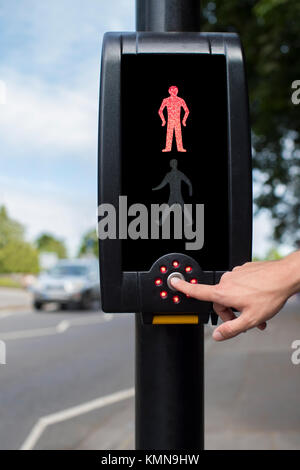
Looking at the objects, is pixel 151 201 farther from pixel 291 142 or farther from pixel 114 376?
pixel 291 142

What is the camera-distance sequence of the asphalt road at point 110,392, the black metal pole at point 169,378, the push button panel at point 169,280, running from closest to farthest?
the push button panel at point 169,280
the black metal pole at point 169,378
the asphalt road at point 110,392

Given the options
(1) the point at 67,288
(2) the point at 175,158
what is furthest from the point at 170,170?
(1) the point at 67,288

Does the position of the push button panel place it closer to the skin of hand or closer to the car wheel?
the skin of hand

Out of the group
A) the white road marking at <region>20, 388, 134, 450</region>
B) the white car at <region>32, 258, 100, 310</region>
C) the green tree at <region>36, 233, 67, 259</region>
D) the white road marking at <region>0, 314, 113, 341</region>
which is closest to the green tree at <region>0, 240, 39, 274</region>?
the white car at <region>32, 258, 100, 310</region>

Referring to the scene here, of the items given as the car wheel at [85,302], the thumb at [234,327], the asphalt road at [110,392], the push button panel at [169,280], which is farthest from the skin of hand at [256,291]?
the car wheel at [85,302]

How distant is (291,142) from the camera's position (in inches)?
600

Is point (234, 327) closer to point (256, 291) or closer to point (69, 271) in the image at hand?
point (256, 291)

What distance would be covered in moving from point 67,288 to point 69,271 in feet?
4.38

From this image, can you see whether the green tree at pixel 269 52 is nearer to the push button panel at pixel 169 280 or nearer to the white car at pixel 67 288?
the push button panel at pixel 169 280

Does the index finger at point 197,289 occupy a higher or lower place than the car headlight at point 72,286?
lower

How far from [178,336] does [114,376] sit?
6.03 metres

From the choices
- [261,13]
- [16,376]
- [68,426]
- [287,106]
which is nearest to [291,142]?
[287,106]

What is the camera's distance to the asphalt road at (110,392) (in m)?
4.75

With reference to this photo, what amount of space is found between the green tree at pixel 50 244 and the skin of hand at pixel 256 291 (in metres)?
123
